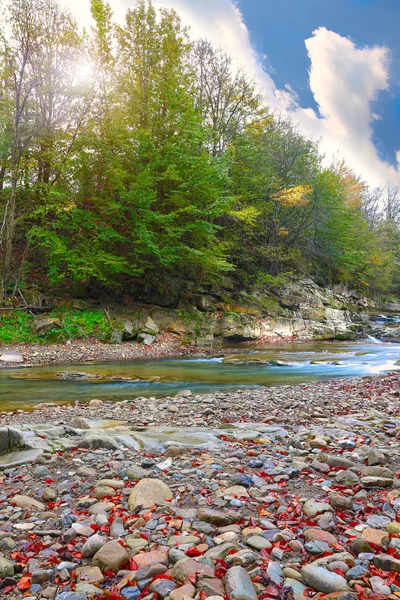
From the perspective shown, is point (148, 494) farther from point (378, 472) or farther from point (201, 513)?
point (378, 472)

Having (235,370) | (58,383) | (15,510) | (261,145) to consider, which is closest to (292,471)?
(15,510)

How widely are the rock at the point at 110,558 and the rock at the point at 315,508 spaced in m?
1.27

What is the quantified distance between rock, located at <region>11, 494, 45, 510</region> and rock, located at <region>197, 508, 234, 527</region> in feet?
4.04

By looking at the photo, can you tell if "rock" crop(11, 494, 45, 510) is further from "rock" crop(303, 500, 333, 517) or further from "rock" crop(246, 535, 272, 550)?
"rock" crop(303, 500, 333, 517)

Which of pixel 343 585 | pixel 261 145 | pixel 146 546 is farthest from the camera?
pixel 261 145

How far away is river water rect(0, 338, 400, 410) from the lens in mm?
9008

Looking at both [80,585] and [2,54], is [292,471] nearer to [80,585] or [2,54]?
[80,585]

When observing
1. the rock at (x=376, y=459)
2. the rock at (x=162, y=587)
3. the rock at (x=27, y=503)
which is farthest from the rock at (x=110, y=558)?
the rock at (x=376, y=459)

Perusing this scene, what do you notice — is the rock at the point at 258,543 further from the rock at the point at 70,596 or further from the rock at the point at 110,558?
the rock at the point at 70,596

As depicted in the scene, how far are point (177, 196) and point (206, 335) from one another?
719cm

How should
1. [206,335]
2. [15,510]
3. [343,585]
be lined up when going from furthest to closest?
[206,335], [15,510], [343,585]

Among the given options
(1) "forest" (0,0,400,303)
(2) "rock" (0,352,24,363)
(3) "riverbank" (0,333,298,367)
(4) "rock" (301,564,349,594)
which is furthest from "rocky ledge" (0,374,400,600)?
(1) "forest" (0,0,400,303)

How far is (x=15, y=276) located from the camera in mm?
16609

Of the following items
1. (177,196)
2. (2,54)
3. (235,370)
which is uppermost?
(2,54)
